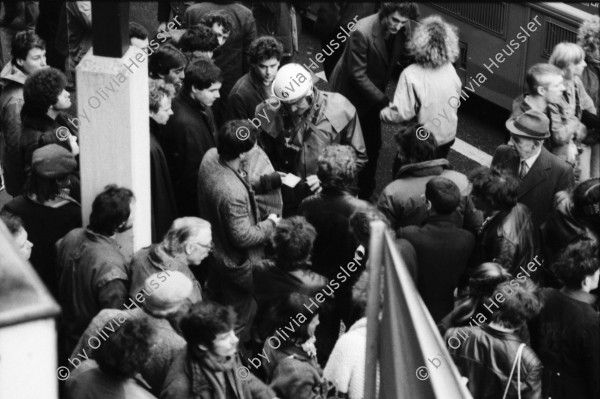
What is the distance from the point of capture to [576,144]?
29.5 feet

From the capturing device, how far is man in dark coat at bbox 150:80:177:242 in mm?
7820

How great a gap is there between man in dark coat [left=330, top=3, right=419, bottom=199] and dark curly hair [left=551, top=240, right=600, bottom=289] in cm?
319

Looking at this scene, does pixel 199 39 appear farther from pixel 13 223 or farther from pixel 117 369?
pixel 117 369

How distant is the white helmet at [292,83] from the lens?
8.19m

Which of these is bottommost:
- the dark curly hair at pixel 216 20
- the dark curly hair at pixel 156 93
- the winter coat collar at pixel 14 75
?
the winter coat collar at pixel 14 75

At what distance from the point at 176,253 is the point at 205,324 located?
2.98 ft

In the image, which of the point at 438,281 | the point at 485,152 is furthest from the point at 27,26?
the point at 438,281

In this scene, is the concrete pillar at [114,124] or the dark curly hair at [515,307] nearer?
the dark curly hair at [515,307]

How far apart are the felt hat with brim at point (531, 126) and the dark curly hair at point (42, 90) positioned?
8.59 ft

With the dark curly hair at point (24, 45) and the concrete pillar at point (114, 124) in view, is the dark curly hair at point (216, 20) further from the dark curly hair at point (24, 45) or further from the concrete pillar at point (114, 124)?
the concrete pillar at point (114, 124)

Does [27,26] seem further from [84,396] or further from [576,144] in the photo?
[84,396]

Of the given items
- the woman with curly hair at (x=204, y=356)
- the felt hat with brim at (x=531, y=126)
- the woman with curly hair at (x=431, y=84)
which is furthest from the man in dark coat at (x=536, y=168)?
the woman with curly hair at (x=204, y=356)

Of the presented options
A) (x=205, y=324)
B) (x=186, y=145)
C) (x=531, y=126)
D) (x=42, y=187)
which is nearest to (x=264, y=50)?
(x=186, y=145)

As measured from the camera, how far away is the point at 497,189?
7.31 meters
